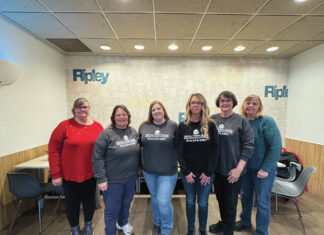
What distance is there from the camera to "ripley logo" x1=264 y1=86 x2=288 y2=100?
3506 mm

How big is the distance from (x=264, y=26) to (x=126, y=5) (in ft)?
6.33

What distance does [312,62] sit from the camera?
2973 mm

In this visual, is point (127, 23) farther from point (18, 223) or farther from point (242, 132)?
point (18, 223)

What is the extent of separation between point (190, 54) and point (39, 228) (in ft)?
12.6

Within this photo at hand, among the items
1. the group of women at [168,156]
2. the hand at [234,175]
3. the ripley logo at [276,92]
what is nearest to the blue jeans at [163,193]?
the group of women at [168,156]

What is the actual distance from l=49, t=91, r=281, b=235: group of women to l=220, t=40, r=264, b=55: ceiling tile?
1.60 metres

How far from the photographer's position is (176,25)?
2182mm

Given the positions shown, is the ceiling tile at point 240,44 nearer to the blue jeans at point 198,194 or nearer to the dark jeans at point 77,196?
the blue jeans at point 198,194

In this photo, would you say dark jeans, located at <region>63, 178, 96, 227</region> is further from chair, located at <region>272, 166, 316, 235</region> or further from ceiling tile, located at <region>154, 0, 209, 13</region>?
chair, located at <region>272, 166, 316, 235</region>

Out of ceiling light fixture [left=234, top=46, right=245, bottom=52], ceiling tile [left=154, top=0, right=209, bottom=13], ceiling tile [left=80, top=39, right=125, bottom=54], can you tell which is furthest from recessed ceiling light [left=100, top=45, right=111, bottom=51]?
ceiling light fixture [left=234, top=46, right=245, bottom=52]

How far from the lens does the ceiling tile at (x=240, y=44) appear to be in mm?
2715

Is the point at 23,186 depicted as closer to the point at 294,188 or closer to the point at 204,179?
the point at 204,179

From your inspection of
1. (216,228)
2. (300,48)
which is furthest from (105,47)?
(300,48)

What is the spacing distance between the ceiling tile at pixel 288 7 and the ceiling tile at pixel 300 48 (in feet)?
4.10
